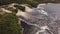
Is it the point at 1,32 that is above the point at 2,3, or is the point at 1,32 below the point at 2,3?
below

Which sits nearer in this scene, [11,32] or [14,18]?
[11,32]

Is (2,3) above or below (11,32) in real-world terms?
above

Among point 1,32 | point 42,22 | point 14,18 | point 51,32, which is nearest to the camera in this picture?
point 1,32

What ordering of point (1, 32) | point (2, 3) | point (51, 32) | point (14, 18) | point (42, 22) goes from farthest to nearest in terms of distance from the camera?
1. point (2, 3)
2. point (42, 22)
3. point (51, 32)
4. point (14, 18)
5. point (1, 32)

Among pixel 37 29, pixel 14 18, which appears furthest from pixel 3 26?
pixel 37 29

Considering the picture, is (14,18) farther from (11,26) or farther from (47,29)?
(47,29)

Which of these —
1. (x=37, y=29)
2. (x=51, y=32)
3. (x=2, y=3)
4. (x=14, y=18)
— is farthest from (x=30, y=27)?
(x=2, y=3)

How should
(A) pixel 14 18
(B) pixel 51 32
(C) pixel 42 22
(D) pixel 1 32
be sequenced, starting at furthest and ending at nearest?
(C) pixel 42 22 < (B) pixel 51 32 < (A) pixel 14 18 < (D) pixel 1 32

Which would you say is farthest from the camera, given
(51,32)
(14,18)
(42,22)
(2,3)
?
(2,3)

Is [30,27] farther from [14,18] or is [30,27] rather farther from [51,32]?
[14,18]
